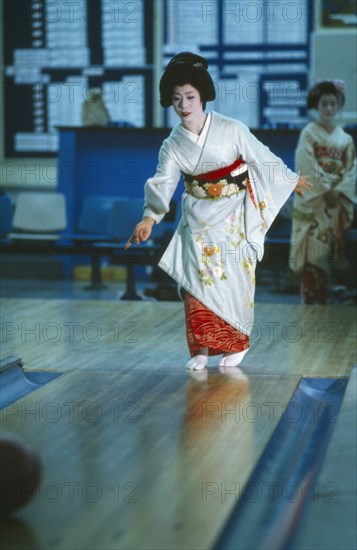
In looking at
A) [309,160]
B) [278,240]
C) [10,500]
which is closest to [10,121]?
[278,240]

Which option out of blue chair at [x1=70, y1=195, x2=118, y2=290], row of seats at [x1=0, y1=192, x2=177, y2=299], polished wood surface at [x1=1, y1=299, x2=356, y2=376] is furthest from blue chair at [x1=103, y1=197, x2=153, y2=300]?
polished wood surface at [x1=1, y1=299, x2=356, y2=376]

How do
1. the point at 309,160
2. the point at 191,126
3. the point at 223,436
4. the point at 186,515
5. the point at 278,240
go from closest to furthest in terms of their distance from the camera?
the point at 186,515 → the point at 223,436 → the point at 191,126 → the point at 309,160 → the point at 278,240

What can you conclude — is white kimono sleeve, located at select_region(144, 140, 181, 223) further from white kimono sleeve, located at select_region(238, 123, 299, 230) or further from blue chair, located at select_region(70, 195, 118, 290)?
blue chair, located at select_region(70, 195, 118, 290)

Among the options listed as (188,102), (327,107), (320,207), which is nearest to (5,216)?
(320,207)

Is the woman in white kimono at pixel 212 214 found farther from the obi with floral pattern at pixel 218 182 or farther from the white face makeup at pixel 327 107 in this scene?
the white face makeup at pixel 327 107

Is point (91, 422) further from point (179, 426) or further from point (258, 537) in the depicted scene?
point (258, 537)

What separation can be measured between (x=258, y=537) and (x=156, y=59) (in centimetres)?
749

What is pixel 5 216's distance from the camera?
24.2 feet

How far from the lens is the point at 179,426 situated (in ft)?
9.55

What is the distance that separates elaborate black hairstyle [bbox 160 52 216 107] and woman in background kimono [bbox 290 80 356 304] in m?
2.36

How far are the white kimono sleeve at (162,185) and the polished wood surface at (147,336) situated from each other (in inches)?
24.3

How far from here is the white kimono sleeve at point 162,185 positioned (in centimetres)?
370

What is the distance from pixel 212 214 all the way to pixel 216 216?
2 centimetres

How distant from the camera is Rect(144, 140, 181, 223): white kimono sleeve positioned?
370cm
